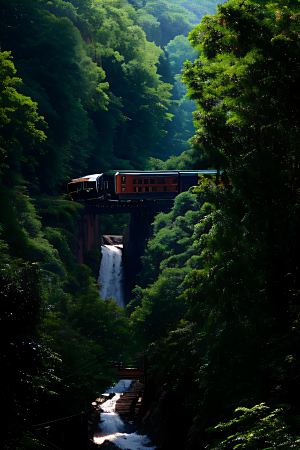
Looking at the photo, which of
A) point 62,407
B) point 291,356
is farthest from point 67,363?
point 291,356

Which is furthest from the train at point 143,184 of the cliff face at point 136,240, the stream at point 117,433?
the stream at point 117,433

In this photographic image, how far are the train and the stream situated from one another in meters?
17.1

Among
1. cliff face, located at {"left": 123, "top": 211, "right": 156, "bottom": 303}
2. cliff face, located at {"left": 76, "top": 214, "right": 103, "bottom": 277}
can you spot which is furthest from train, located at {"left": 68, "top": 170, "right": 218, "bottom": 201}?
cliff face, located at {"left": 123, "top": 211, "right": 156, "bottom": 303}

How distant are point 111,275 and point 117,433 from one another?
1919cm

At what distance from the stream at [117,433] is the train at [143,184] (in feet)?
56.2

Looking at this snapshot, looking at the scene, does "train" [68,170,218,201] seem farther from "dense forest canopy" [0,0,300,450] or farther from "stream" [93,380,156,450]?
"stream" [93,380,156,450]

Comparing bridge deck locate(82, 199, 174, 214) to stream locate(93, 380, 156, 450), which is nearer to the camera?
stream locate(93, 380, 156, 450)

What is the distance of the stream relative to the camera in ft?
102

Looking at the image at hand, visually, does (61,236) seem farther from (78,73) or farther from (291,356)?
(291,356)

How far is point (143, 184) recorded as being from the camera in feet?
149

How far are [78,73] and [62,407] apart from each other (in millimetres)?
33051

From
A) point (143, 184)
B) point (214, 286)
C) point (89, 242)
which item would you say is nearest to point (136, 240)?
point (89, 242)

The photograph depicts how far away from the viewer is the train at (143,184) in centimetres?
4472

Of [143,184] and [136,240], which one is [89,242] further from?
[143,184]
